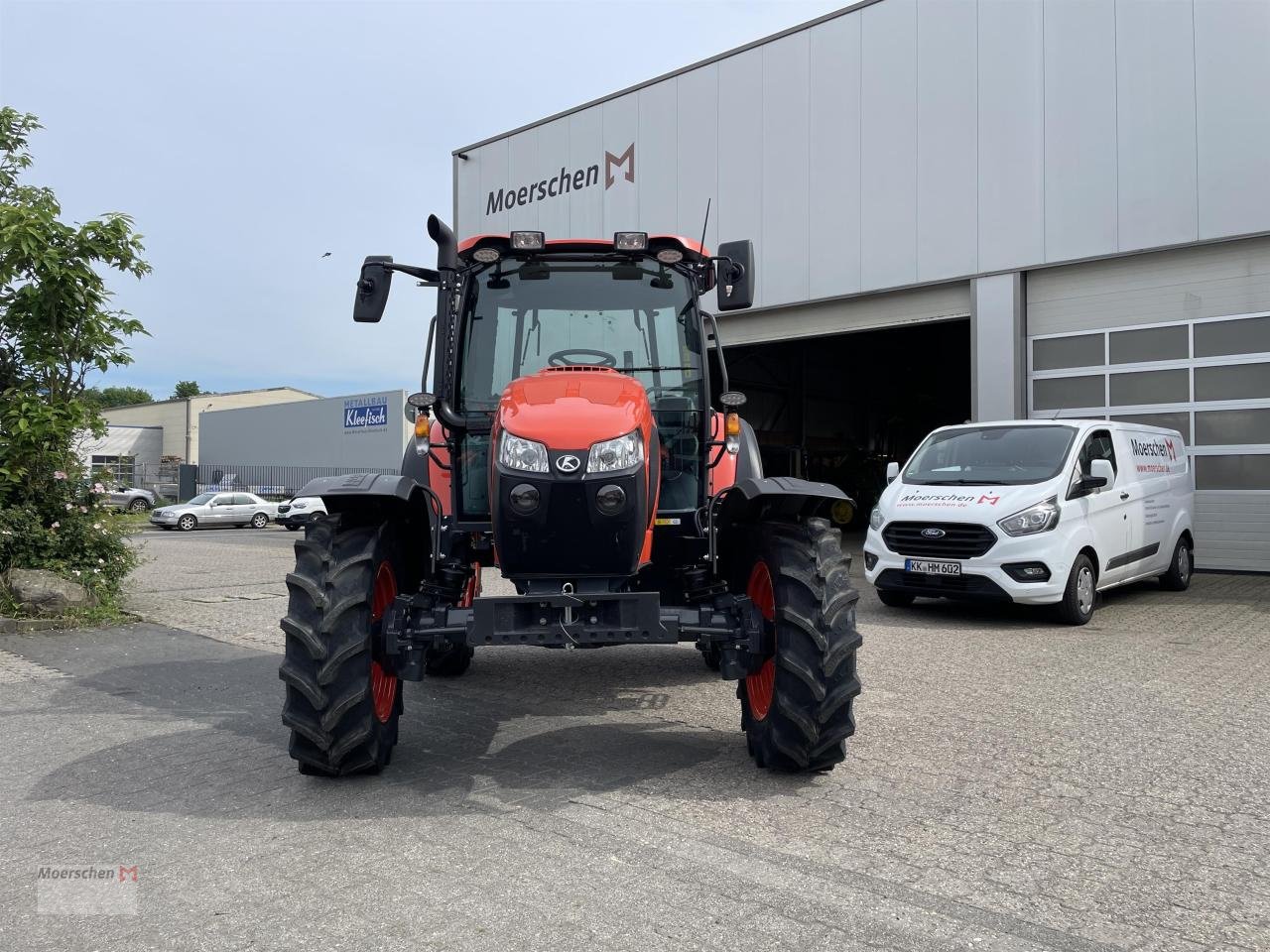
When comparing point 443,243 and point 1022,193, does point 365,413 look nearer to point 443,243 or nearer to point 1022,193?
point 1022,193

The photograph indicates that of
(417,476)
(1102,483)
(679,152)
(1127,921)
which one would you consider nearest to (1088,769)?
(1127,921)

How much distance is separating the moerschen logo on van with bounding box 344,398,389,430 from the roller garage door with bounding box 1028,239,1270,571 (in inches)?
1086

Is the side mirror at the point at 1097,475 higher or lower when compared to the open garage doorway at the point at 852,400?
lower

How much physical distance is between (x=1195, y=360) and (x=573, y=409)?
1216 centimetres

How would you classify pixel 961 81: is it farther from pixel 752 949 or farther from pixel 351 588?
pixel 752 949

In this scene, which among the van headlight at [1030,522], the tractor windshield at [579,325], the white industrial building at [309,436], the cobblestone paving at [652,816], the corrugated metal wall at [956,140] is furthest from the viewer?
the white industrial building at [309,436]

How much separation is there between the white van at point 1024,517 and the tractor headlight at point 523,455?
6089mm

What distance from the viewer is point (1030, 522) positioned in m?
8.93

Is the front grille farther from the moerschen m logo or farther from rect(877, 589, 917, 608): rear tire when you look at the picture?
the moerschen m logo

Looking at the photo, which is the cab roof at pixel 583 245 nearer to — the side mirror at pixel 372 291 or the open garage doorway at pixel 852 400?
the side mirror at pixel 372 291

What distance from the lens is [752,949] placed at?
286cm

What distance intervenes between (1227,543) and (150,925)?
45.8ft

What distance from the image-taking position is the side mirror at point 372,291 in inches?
188

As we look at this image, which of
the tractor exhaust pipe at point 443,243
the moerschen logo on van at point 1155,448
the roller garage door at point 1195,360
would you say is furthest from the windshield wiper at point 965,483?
the tractor exhaust pipe at point 443,243
